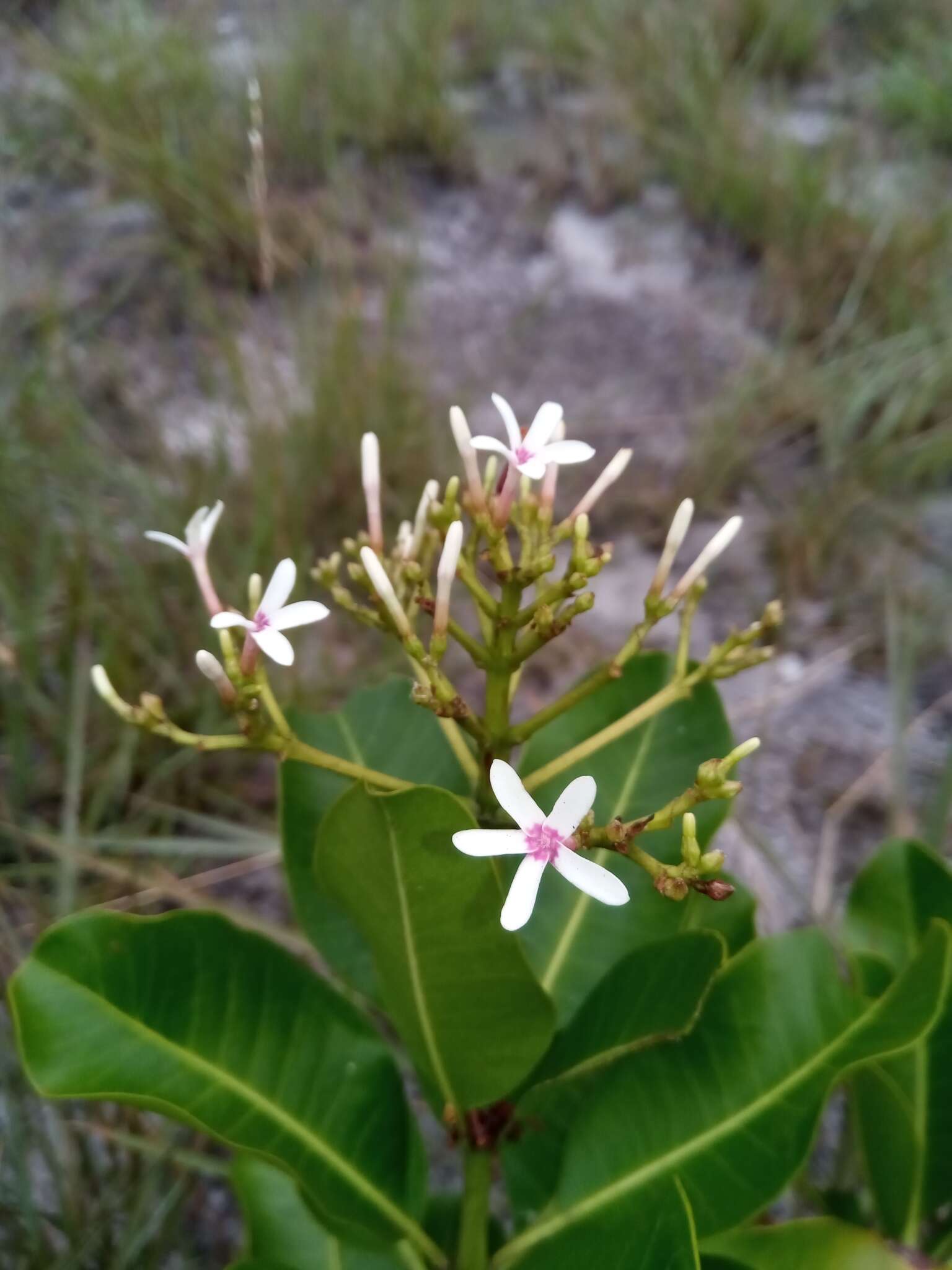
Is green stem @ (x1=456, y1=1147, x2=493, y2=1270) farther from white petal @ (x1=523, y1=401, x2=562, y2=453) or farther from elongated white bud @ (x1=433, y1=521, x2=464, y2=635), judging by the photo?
white petal @ (x1=523, y1=401, x2=562, y2=453)

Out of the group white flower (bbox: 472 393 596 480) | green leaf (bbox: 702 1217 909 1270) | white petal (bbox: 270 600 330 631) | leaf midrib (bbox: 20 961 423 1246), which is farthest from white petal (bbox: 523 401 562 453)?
green leaf (bbox: 702 1217 909 1270)

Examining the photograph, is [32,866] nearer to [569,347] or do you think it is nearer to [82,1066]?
[82,1066]

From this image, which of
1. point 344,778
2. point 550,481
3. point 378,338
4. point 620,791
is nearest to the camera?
point 550,481

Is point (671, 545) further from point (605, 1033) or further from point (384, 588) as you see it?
point (605, 1033)

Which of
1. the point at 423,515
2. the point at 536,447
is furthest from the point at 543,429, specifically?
the point at 423,515

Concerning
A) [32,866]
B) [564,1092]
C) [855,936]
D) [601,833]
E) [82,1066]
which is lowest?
[32,866]

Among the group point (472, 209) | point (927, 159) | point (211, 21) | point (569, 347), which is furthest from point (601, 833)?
point (211, 21)
